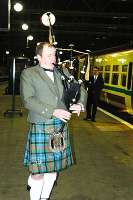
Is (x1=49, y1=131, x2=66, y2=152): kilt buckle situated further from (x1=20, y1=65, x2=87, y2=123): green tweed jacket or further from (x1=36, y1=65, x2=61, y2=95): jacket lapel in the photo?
(x1=36, y1=65, x2=61, y2=95): jacket lapel

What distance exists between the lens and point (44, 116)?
15.9 ft

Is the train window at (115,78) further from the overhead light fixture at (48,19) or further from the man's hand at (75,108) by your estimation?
the man's hand at (75,108)

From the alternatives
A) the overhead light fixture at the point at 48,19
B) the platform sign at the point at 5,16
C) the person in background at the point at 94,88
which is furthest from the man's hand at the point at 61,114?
the person in background at the point at 94,88

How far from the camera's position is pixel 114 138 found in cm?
1153

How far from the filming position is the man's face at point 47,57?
5.03m

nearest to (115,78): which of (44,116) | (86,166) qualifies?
(86,166)

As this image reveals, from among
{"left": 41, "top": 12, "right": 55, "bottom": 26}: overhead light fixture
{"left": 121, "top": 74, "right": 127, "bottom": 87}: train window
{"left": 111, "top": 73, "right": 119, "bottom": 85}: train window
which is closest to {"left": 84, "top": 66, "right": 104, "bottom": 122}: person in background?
{"left": 41, "top": 12, "right": 55, "bottom": 26}: overhead light fixture

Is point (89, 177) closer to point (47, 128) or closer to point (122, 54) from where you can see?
point (47, 128)

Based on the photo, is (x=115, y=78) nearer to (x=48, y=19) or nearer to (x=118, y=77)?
(x=118, y=77)

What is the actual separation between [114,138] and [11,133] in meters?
2.51

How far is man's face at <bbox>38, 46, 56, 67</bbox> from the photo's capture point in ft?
16.5

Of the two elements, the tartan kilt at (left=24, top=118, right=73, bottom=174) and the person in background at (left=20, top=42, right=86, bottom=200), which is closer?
the person in background at (left=20, top=42, right=86, bottom=200)

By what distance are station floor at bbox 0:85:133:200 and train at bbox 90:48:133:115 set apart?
4616 mm

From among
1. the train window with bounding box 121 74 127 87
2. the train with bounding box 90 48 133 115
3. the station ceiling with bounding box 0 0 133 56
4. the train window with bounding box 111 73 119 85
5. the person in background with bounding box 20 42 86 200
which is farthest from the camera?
the station ceiling with bounding box 0 0 133 56
